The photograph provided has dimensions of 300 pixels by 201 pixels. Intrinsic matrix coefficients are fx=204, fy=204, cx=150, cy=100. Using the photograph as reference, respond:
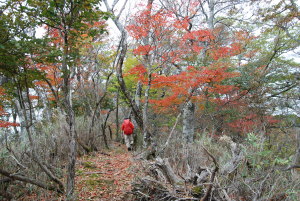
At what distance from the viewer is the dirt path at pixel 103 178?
4141mm

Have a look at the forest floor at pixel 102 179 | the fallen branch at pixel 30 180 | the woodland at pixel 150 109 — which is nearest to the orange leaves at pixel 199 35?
the woodland at pixel 150 109

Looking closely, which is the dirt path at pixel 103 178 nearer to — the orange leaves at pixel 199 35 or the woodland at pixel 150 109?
the woodland at pixel 150 109

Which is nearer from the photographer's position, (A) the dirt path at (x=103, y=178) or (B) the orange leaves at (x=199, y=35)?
(A) the dirt path at (x=103, y=178)

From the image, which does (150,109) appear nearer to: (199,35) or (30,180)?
(199,35)

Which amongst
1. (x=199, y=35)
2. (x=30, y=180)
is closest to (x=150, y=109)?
(x=199, y=35)

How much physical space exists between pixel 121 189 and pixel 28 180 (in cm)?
181

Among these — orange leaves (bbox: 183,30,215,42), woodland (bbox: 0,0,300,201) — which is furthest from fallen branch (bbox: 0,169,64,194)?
orange leaves (bbox: 183,30,215,42)

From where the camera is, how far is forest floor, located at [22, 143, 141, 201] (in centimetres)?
402

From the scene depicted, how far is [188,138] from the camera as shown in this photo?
10102 mm

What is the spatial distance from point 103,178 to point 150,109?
7482mm

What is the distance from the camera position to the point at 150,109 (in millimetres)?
12281

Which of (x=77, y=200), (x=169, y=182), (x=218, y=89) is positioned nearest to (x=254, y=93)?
(x=218, y=89)

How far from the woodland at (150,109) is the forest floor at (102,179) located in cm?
3

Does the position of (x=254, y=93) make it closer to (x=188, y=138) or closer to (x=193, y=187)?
(x=188, y=138)
